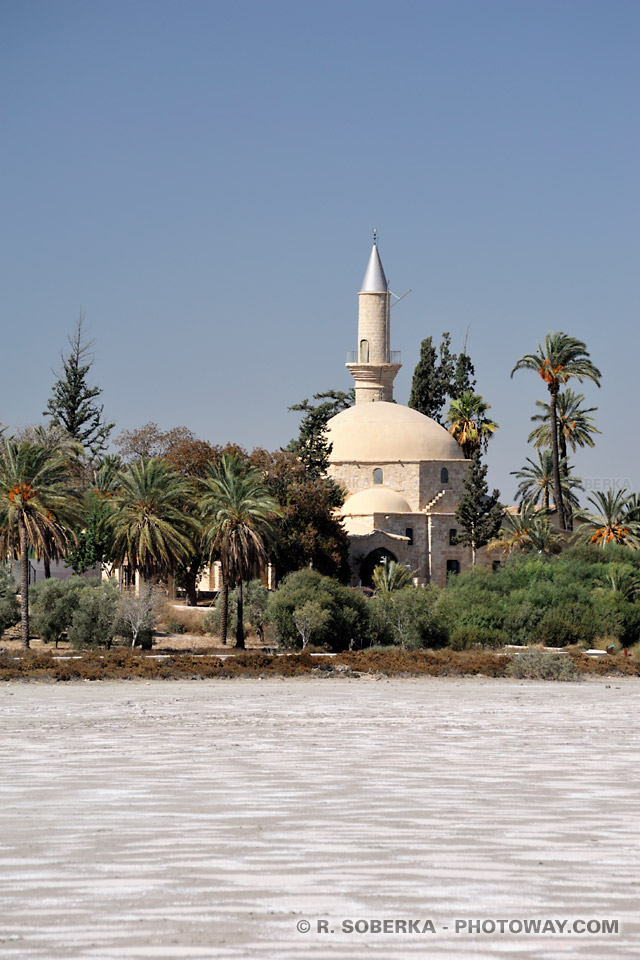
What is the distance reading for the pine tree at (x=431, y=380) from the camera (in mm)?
82750

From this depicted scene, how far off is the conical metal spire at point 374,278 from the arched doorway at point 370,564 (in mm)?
23323

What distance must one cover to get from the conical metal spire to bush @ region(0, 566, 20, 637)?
43645 millimetres

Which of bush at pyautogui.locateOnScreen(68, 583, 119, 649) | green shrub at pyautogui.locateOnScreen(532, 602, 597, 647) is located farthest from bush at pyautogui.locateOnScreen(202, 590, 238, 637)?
green shrub at pyautogui.locateOnScreen(532, 602, 597, 647)

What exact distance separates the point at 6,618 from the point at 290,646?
9.70 metres

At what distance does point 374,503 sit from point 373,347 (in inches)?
689

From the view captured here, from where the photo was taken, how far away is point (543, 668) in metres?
32.6

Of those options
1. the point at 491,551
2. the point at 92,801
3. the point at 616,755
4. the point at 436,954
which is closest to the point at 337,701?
the point at 616,755

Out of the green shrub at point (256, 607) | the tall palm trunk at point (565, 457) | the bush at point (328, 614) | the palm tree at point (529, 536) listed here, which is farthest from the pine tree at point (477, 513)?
the bush at point (328, 614)

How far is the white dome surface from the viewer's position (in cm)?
6875

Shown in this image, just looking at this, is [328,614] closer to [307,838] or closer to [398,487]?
[398,487]

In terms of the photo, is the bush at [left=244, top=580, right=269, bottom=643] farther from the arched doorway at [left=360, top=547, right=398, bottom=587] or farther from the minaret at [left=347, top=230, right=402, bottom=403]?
the minaret at [left=347, top=230, right=402, bottom=403]

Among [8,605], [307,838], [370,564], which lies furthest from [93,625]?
[307,838]

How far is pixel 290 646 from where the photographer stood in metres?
43.4

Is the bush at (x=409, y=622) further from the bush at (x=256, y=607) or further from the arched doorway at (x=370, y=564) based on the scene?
the arched doorway at (x=370, y=564)
